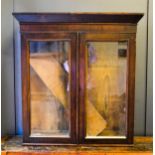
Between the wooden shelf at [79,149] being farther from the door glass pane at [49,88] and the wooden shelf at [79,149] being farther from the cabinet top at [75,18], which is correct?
the cabinet top at [75,18]

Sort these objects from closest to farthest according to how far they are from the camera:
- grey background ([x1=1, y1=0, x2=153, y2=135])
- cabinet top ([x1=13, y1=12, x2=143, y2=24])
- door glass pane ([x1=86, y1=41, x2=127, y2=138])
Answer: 1. cabinet top ([x1=13, y1=12, x2=143, y2=24])
2. door glass pane ([x1=86, y1=41, x2=127, y2=138])
3. grey background ([x1=1, y1=0, x2=153, y2=135])

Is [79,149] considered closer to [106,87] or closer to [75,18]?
[106,87]

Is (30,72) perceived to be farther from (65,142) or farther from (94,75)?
(65,142)

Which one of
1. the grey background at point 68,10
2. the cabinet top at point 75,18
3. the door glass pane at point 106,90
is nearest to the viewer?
the cabinet top at point 75,18

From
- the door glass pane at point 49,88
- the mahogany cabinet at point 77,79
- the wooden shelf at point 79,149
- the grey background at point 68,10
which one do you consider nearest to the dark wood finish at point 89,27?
the mahogany cabinet at point 77,79

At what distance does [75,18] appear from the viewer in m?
1.69

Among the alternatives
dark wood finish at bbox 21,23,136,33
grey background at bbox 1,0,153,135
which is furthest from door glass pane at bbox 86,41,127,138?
grey background at bbox 1,0,153,135

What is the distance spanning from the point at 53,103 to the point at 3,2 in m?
1.04

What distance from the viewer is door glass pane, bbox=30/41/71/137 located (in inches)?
70.5

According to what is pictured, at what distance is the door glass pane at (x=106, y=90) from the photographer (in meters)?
1.79

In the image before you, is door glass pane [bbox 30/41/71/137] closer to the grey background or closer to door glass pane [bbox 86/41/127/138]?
door glass pane [bbox 86/41/127/138]

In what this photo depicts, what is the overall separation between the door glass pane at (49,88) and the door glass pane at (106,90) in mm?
172

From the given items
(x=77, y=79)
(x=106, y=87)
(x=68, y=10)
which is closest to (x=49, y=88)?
(x=77, y=79)

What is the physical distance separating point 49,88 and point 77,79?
24 cm
